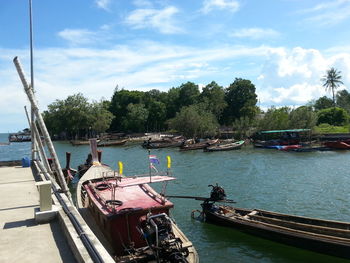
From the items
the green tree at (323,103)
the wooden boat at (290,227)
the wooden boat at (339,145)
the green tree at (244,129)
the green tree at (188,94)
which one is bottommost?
the wooden boat at (290,227)

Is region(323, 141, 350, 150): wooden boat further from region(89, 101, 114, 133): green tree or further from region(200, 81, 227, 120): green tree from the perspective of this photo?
region(89, 101, 114, 133): green tree


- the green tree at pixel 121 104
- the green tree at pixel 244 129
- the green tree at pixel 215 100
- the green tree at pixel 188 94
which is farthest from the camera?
the green tree at pixel 121 104

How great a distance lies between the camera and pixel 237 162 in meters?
42.7

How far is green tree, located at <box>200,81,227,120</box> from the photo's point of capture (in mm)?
98938

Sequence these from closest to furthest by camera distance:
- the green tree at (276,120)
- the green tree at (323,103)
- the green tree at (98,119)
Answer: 1. the green tree at (276,120)
2. the green tree at (98,119)
3. the green tree at (323,103)

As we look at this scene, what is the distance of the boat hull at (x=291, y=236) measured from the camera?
486 inches

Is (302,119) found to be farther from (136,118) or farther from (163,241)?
(163,241)

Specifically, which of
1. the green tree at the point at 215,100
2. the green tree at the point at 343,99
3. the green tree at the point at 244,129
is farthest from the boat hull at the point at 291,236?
the green tree at the point at 343,99

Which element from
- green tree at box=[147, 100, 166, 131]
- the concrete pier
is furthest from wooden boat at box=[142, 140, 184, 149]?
the concrete pier

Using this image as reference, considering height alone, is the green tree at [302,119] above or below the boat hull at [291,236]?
above

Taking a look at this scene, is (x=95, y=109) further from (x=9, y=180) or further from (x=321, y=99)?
(x=9, y=180)

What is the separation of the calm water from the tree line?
133ft

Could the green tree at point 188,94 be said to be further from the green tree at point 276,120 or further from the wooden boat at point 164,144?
the wooden boat at point 164,144

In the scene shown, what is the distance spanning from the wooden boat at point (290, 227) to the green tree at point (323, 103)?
107 metres
